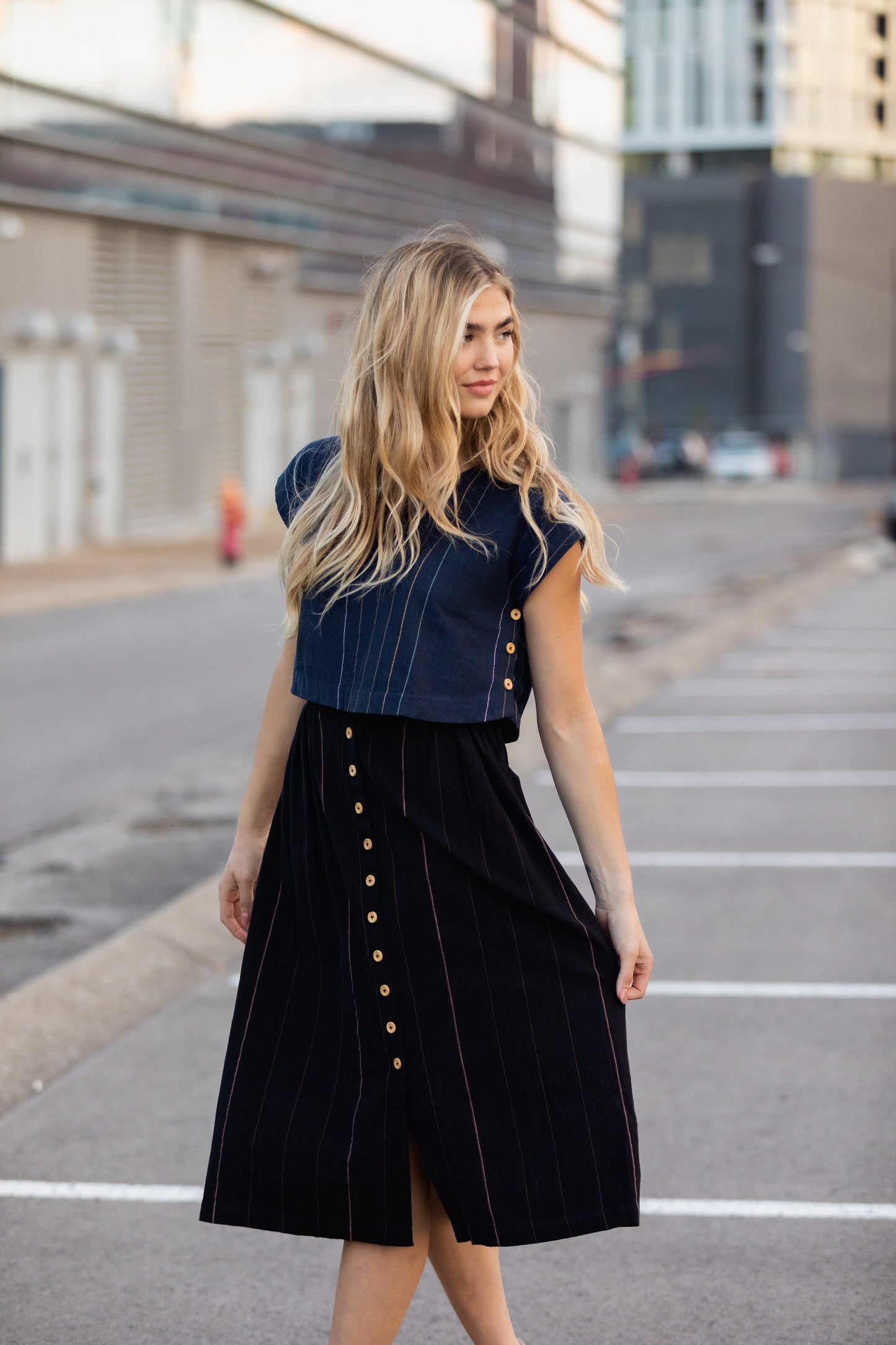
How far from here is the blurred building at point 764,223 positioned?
258ft

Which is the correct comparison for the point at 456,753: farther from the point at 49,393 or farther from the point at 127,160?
the point at 127,160

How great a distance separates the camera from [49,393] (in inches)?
969

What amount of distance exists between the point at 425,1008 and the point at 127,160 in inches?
1063

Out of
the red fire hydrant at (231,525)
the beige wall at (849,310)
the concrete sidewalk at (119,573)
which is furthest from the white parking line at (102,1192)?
the beige wall at (849,310)

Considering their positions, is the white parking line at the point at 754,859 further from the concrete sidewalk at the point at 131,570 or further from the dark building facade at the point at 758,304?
the dark building facade at the point at 758,304

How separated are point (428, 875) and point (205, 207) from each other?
29.5m

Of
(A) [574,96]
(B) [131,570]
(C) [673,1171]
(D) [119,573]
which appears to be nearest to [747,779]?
(C) [673,1171]

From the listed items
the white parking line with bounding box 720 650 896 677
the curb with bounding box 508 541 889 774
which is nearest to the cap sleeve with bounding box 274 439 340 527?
the curb with bounding box 508 541 889 774

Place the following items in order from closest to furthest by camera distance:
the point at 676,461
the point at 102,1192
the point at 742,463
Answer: the point at 102,1192, the point at 676,461, the point at 742,463

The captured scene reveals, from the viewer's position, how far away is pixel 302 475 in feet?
8.95

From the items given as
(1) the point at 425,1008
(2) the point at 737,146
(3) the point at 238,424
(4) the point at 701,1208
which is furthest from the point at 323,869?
(2) the point at 737,146

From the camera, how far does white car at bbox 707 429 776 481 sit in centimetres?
5994

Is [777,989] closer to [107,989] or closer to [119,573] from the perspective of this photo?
[107,989]

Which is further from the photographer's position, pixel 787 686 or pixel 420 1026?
pixel 787 686
